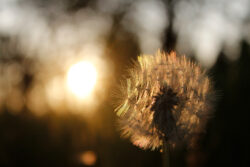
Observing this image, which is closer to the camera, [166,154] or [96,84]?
[166,154]

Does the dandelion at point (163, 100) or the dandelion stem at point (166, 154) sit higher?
the dandelion at point (163, 100)

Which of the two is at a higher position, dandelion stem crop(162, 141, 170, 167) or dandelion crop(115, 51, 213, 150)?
dandelion crop(115, 51, 213, 150)

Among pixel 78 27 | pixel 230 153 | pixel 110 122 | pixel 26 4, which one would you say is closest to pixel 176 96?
pixel 230 153

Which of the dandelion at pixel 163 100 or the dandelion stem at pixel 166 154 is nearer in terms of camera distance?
the dandelion stem at pixel 166 154

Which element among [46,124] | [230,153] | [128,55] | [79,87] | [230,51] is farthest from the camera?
[128,55]

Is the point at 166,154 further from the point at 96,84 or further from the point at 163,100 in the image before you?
the point at 96,84

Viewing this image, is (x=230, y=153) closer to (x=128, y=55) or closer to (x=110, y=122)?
(x=110, y=122)

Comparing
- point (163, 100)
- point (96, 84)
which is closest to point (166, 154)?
point (163, 100)

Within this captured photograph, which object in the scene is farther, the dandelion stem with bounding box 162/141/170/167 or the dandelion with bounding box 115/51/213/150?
the dandelion with bounding box 115/51/213/150
